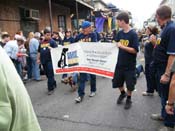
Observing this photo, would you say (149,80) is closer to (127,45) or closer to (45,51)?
(127,45)

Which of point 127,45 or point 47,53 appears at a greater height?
point 127,45

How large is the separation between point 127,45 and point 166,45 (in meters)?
1.52

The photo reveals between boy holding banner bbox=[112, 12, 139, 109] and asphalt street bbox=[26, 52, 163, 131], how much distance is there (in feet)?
1.43

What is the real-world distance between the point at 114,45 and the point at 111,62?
1.26 ft

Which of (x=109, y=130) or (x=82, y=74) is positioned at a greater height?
(x=82, y=74)

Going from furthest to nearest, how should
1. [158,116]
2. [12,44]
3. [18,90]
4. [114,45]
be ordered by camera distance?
[12,44], [114,45], [158,116], [18,90]

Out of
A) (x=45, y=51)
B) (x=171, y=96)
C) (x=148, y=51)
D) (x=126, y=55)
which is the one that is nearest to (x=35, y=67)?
(x=45, y=51)

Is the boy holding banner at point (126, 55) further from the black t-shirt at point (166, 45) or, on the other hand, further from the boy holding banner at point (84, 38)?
the black t-shirt at point (166, 45)

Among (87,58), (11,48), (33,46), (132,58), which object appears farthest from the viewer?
(33,46)

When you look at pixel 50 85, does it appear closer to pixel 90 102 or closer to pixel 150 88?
pixel 90 102

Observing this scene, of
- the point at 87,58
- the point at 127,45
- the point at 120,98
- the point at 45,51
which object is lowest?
the point at 120,98

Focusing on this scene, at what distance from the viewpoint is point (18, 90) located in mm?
1245

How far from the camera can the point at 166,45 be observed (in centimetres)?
437

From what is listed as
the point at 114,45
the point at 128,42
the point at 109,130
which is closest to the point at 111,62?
the point at 114,45
